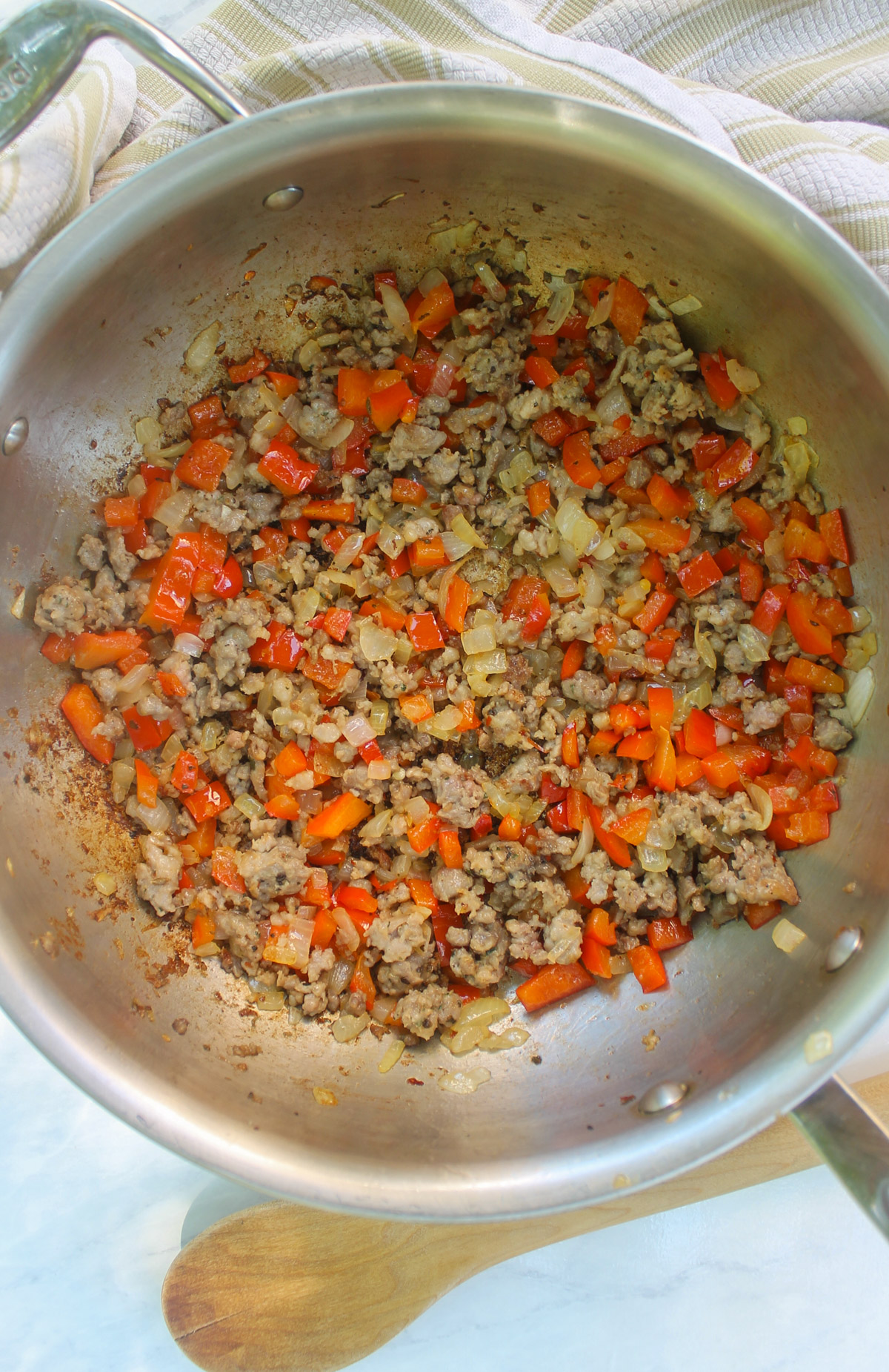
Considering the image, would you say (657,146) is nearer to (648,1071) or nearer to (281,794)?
(281,794)

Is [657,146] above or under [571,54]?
under

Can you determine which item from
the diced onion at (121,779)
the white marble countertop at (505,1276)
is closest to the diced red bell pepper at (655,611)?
the diced onion at (121,779)

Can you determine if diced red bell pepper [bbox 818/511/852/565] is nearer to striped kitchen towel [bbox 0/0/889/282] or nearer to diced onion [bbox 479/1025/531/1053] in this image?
striped kitchen towel [bbox 0/0/889/282]

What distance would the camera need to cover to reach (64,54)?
1899 mm

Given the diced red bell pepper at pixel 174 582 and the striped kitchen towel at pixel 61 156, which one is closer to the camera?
the striped kitchen towel at pixel 61 156

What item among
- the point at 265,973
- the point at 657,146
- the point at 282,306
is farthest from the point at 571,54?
the point at 265,973

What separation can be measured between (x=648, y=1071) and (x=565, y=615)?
3.79 ft

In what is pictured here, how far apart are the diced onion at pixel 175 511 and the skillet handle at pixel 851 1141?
198cm

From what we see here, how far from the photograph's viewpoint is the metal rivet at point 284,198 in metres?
1.98

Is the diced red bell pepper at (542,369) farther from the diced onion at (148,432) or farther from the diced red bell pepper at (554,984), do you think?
the diced red bell pepper at (554,984)

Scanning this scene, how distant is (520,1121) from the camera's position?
2.15 meters

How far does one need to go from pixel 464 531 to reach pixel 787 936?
51.1 inches

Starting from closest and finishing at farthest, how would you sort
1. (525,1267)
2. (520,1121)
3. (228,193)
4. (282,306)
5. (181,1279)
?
(228,193) → (520,1121) → (282,306) → (181,1279) → (525,1267)

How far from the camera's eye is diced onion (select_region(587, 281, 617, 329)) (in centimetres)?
224
